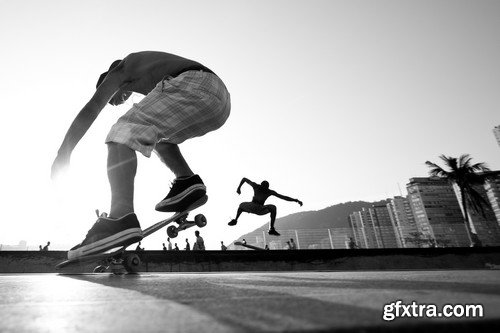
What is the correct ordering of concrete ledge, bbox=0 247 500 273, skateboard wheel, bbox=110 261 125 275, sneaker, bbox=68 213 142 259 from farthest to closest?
1. concrete ledge, bbox=0 247 500 273
2. skateboard wheel, bbox=110 261 125 275
3. sneaker, bbox=68 213 142 259

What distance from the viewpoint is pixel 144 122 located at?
7.29 feet

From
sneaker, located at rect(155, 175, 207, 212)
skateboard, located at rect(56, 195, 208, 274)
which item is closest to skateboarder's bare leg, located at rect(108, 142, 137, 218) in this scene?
skateboard, located at rect(56, 195, 208, 274)

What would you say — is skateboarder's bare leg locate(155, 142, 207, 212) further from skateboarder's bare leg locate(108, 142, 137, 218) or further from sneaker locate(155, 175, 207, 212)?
skateboarder's bare leg locate(108, 142, 137, 218)

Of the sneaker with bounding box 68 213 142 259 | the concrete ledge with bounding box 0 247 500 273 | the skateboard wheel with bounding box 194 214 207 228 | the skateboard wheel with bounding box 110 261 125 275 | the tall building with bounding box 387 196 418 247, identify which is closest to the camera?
the sneaker with bounding box 68 213 142 259

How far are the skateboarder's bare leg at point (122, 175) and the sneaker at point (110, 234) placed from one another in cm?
6

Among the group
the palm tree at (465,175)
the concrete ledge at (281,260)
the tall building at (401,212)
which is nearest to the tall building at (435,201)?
the tall building at (401,212)

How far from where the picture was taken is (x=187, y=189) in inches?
108

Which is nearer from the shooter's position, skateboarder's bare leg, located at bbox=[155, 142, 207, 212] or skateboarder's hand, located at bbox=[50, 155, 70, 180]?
skateboarder's hand, located at bbox=[50, 155, 70, 180]

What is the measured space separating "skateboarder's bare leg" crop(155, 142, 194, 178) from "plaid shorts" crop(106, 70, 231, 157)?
9.0 inches

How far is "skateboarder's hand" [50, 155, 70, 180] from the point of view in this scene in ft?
6.68

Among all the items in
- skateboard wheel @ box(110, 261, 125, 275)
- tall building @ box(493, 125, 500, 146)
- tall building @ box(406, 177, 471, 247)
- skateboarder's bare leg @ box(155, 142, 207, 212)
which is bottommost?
skateboard wheel @ box(110, 261, 125, 275)

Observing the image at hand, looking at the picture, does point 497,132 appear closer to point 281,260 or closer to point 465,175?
point 465,175

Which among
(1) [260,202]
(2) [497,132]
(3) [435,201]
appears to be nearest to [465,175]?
(1) [260,202]

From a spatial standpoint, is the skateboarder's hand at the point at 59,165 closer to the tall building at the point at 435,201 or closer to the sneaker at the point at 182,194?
the sneaker at the point at 182,194
